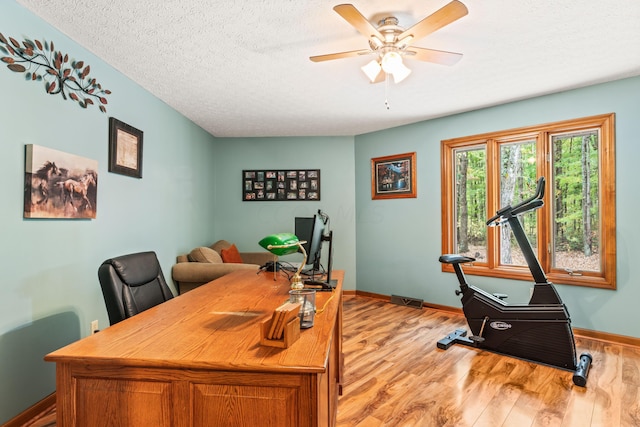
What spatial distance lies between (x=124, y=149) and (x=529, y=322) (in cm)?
368

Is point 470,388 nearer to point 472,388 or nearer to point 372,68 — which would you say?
point 472,388

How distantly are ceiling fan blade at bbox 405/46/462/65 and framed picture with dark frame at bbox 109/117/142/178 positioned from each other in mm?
2405

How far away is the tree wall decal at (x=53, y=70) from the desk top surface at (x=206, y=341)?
5.53ft

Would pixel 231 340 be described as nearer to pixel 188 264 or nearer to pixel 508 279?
pixel 188 264

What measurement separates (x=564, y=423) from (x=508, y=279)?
1.97 m

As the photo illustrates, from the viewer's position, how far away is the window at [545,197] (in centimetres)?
314

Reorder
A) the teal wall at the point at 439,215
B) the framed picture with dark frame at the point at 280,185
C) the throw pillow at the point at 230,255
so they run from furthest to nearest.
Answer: the framed picture with dark frame at the point at 280,185 < the throw pillow at the point at 230,255 < the teal wall at the point at 439,215

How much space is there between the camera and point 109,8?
6.48ft

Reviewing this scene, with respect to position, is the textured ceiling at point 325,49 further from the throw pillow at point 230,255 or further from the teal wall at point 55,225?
the throw pillow at point 230,255

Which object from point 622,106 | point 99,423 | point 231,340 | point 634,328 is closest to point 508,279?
point 634,328

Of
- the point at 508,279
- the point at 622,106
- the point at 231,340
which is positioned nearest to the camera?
the point at 231,340

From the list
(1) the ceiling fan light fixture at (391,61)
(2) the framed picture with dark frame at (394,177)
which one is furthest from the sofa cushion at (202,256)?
(1) the ceiling fan light fixture at (391,61)

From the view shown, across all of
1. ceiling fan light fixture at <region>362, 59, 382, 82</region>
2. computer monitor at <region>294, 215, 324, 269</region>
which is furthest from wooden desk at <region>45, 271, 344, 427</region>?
ceiling fan light fixture at <region>362, 59, 382, 82</region>

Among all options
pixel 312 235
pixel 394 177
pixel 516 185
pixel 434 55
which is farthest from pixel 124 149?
pixel 516 185
